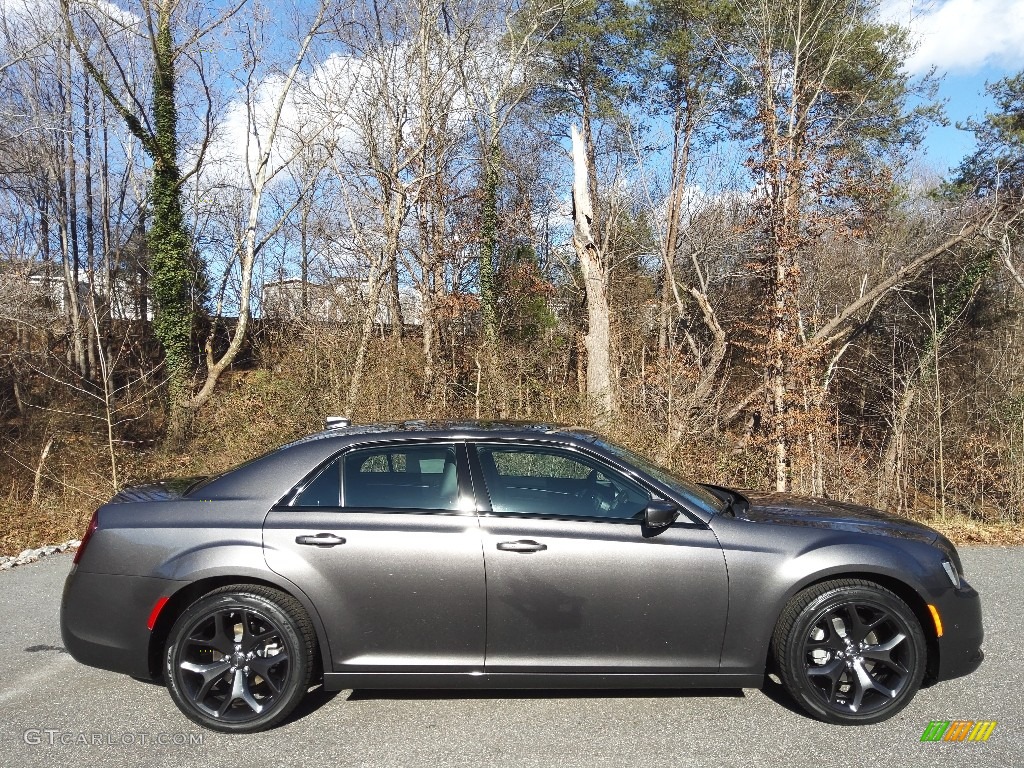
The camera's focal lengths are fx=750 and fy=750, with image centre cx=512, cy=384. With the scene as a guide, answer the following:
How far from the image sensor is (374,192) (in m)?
20.0

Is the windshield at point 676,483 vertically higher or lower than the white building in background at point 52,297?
lower

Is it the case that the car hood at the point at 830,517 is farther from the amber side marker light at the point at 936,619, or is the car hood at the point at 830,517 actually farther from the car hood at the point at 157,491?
the car hood at the point at 157,491

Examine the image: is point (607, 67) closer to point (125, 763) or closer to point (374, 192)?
point (374, 192)

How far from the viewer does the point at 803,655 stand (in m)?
3.71

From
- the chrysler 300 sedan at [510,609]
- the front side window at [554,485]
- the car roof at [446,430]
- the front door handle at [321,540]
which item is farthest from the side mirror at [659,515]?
the front door handle at [321,540]

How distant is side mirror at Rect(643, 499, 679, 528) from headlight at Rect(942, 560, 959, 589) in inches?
55.7

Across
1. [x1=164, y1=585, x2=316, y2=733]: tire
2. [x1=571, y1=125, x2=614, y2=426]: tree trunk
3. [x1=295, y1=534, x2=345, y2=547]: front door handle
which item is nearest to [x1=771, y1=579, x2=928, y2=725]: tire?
[x1=295, y1=534, x2=345, y2=547]: front door handle

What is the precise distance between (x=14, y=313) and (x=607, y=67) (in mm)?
19137

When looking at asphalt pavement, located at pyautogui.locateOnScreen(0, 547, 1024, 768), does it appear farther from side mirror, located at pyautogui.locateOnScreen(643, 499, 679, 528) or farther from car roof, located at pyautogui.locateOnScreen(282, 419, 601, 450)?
car roof, located at pyautogui.locateOnScreen(282, 419, 601, 450)

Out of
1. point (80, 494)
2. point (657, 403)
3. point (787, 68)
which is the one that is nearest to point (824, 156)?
point (787, 68)

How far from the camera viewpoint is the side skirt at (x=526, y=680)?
3.71 metres

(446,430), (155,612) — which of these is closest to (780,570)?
(446,430)

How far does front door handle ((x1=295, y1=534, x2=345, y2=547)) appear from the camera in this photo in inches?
148

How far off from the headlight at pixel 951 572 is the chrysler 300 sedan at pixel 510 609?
4cm
